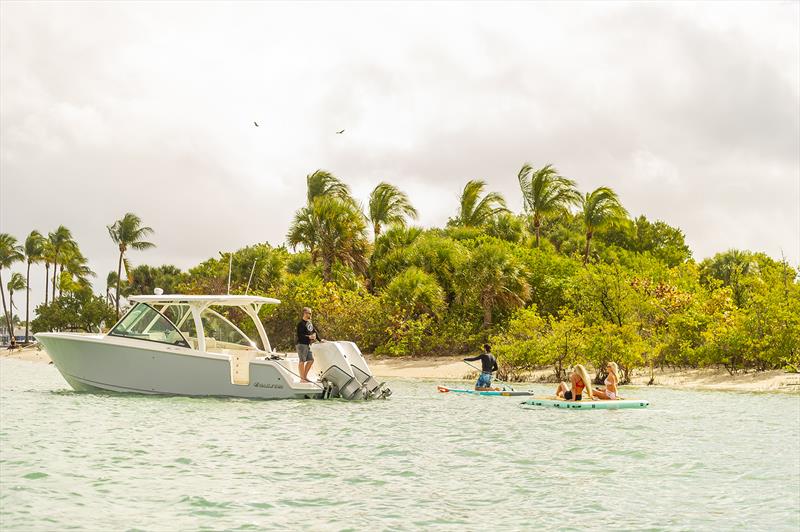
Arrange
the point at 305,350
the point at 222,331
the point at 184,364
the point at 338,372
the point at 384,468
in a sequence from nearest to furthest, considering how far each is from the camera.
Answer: the point at 384,468
the point at 184,364
the point at 338,372
the point at 305,350
the point at 222,331

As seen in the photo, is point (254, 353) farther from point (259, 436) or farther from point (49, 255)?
point (49, 255)

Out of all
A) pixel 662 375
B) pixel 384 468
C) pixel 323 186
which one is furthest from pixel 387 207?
pixel 384 468

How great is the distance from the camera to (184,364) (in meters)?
21.7

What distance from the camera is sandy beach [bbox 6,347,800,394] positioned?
2983 centimetres

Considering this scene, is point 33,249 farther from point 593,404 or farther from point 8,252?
point 593,404

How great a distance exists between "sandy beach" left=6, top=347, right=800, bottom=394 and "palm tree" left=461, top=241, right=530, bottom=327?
10.2 feet

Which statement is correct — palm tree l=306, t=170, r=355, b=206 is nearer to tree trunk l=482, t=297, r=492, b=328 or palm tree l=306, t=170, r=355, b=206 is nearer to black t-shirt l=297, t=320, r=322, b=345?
tree trunk l=482, t=297, r=492, b=328

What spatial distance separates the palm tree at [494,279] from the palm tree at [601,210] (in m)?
9.80

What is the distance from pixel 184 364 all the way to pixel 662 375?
63.8ft

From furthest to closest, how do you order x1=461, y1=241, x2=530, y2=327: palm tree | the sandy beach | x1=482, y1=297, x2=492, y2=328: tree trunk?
x1=482, y1=297, x2=492, y2=328: tree trunk, x1=461, y1=241, x2=530, y2=327: palm tree, the sandy beach

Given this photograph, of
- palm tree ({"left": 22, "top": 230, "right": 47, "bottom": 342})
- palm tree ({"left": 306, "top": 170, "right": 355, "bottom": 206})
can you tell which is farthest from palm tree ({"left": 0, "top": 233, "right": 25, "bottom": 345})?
palm tree ({"left": 306, "top": 170, "right": 355, "bottom": 206})

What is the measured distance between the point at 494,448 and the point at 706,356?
68.5 feet

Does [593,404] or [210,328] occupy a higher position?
[210,328]

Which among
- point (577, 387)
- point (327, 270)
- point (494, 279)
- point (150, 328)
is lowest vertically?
point (577, 387)
